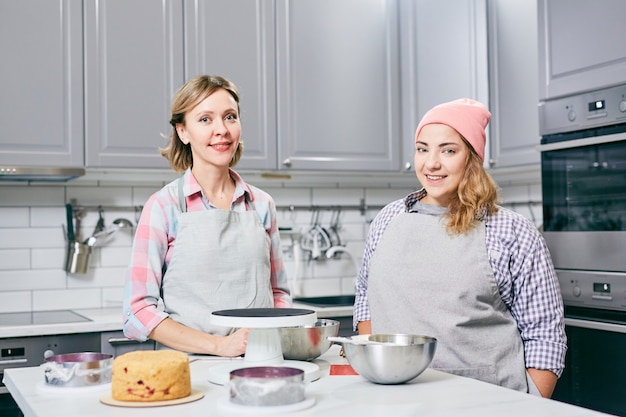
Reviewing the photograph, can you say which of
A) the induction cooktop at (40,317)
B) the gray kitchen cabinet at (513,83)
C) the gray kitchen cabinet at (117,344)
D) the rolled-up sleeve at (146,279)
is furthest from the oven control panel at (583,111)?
the induction cooktop at (40,317)

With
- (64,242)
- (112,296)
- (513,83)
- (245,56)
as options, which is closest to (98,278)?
(112,296)

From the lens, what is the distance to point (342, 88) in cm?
369

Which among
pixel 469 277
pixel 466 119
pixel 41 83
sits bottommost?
pixel 469 277

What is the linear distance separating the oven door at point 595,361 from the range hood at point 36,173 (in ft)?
6.34

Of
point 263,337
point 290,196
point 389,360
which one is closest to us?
point 389,360

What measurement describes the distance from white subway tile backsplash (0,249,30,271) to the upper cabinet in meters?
2.20

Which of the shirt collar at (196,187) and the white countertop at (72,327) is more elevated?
the shirt collar at (196,187)

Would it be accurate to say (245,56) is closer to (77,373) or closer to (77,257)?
(77,257)

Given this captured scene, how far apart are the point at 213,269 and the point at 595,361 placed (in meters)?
1.41

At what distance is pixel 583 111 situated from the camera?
2775mm

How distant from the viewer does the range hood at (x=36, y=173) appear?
3141 millimetres

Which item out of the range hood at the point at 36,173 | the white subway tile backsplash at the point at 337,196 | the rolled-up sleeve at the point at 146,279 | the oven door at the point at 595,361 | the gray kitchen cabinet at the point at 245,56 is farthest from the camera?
the white subway tile backsplash at the point at 337,196

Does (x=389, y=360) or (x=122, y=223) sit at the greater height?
(x=122, y=223)

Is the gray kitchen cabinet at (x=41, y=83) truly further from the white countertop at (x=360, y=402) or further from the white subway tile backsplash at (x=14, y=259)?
the white countertop at (x=360, y=402)
